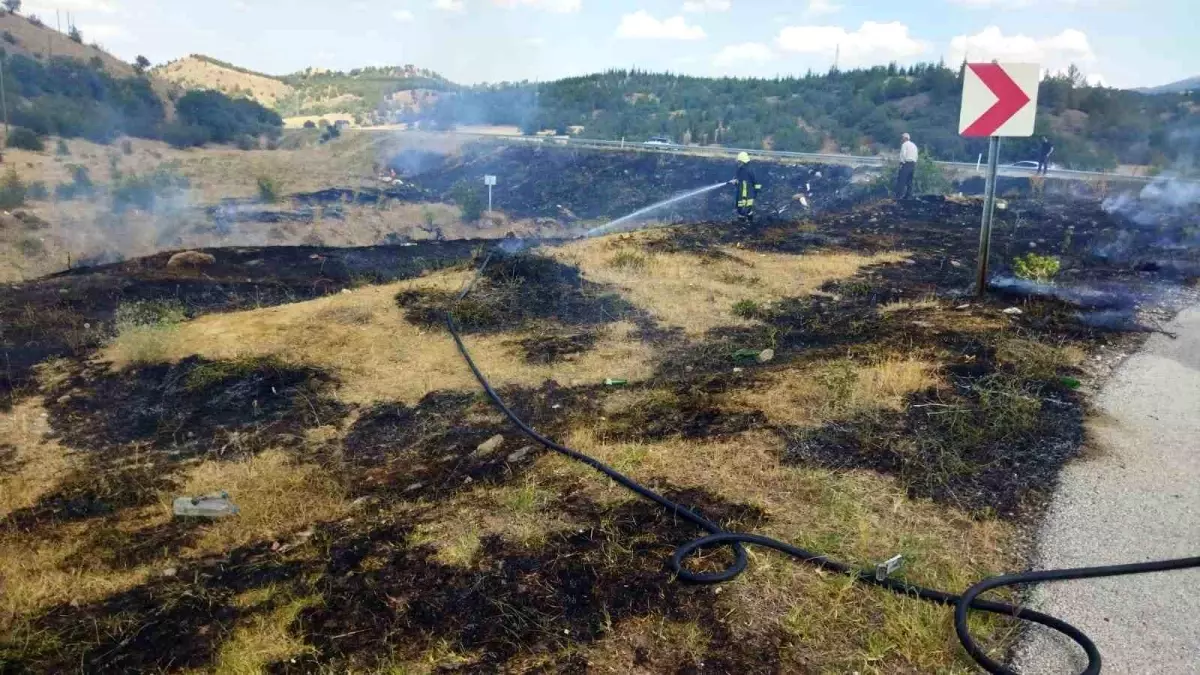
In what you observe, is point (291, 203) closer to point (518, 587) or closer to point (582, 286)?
point (582, 286)

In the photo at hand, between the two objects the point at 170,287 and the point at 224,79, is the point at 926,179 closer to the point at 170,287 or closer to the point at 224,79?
the point at 170,287

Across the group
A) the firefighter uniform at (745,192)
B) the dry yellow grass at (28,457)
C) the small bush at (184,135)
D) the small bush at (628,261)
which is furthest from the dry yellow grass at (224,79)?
the dry yellow grass at (28,457)

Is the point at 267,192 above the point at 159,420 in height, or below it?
above

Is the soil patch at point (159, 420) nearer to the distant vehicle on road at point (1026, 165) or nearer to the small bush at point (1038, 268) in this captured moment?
the small bush at point (1038, 268)

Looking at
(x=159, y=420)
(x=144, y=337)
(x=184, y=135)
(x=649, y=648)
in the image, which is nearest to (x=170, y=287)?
(x=144, y=337)

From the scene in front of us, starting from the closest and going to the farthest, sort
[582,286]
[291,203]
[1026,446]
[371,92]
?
[1026,446] → [582,286] → [291,203] → [371,92]

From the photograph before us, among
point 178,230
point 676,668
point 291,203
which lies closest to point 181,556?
point 676,668

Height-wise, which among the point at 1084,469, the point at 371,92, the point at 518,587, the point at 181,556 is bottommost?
the point at 181,556

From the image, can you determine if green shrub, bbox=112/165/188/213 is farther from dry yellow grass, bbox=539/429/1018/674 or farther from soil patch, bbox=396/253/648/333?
dry yellow grass, bbox=539/429/1018/674

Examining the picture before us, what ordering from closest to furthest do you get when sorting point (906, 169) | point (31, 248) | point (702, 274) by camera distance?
1. point (702, 274)
2. point (31, 248)
3. point (906, 169)
